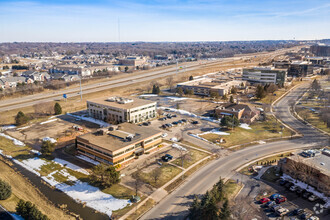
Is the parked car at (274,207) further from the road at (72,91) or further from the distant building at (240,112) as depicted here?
the road at (72,91)

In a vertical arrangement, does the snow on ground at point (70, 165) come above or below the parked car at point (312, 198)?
below

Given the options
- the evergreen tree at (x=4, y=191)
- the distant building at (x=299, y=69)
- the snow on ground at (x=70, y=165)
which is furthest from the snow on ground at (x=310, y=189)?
the distant building at (x=299, y=69)

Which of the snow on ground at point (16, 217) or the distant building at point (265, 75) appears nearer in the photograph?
the snow on ground at point (16, 217)

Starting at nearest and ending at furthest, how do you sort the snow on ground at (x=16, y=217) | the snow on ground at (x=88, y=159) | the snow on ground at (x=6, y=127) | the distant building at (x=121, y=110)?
1. the snow on ground at (x=16, y=217)
2. the snow on ground at (x=88, y=159)
3. the snow on ground at (x=6, y=127)
4. the distant building at (x=121, y=110)

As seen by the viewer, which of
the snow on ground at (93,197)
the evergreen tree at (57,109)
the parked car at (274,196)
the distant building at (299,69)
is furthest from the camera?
the distant building at (299,69)

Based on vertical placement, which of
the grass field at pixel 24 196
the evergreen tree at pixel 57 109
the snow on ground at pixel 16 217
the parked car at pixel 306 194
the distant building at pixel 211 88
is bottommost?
the grass field at pixel 24 196

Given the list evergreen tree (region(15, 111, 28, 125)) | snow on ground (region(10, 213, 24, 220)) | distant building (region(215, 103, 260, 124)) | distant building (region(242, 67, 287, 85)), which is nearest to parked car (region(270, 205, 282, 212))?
snow on ground (region(10, 213, 24, 220))

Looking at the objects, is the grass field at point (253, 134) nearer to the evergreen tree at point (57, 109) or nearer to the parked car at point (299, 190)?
the parked car at point (299, 190)
